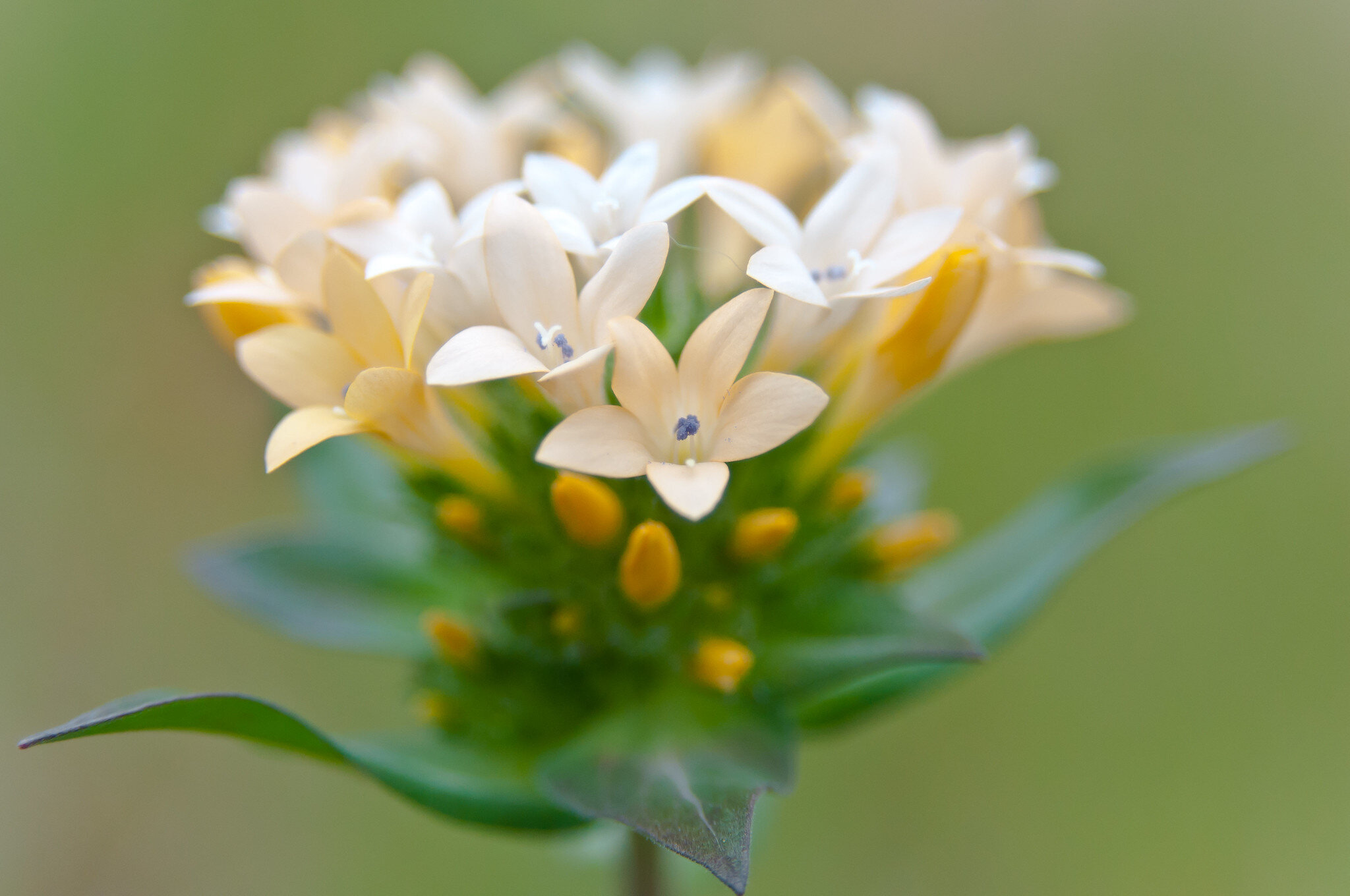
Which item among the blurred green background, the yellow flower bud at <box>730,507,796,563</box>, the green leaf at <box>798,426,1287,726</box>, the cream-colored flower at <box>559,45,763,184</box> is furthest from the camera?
the blurred green background

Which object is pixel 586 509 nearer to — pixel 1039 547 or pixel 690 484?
pixel 690 484

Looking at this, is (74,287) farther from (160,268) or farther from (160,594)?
(160,594)

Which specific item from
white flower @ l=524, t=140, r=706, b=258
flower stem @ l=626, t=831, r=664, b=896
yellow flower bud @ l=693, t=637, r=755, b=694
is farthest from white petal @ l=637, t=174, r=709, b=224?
flower stem @ l=626, t=831, r=664, b=896

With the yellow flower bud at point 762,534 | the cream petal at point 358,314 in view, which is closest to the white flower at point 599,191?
the cream petal at point 358,314

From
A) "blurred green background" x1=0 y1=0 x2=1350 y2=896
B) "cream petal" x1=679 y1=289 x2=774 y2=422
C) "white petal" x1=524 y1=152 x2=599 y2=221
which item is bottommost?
"blurred green background" x1=0 y1=0 x2=1350 y2=896

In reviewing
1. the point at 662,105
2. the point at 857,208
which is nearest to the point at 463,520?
the point at 857,208

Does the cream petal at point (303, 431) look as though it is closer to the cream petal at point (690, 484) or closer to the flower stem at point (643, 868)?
the cream petal at point (690, 484)

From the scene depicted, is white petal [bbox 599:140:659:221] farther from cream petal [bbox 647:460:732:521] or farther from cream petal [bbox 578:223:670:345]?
cream petal [bbox 647:460:732:521]

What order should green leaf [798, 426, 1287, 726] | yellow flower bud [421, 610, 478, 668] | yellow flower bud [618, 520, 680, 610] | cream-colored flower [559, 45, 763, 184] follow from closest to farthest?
yellow flower bud [618, 520, 680, 610] < yellow flower bud [421, 610, 478, 668] < green leaf [798, 426, 1287, 726] < cream-colored flower [559, 45, 763, 184]
